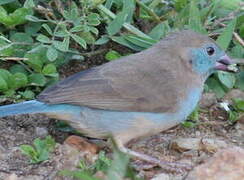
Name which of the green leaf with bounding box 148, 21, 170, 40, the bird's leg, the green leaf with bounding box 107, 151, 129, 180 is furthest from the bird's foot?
the green leaf with bounding box 107, 151, 129, 180

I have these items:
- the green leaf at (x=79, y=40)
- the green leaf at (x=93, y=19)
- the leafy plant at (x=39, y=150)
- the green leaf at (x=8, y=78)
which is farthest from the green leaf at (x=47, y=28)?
the leafy plant at (x=39, y=150)

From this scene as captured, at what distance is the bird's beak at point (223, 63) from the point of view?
17.7 feet

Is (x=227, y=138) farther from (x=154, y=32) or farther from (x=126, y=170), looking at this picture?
(x=126, y=170)

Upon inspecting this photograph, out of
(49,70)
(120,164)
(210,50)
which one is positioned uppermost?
(120,164)

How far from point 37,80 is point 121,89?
2.60 feet

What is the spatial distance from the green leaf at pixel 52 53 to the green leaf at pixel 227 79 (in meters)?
1.23

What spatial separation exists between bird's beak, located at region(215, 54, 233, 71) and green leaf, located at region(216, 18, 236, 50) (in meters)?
0.27

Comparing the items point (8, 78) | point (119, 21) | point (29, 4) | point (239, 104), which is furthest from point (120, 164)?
point (29, 4)

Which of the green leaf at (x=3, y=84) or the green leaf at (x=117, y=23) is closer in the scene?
the green leaf at (x=3, y=84)

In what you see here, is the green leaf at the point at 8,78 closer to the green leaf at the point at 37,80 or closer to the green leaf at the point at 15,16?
the green leaf at the point at 37,80

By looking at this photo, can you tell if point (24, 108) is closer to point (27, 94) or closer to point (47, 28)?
point (27, 94)

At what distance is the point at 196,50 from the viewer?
530 cm

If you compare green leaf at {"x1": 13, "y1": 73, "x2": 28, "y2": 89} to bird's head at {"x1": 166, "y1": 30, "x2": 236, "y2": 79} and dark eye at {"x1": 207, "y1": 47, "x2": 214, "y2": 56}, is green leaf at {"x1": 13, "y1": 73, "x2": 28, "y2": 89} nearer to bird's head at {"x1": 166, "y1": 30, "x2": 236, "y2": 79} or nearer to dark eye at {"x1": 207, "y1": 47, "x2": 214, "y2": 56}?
bird's head at {"x1": 166, "y1": 30, "x2": 236, "y2": 79}

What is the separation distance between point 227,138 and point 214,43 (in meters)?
0.67
